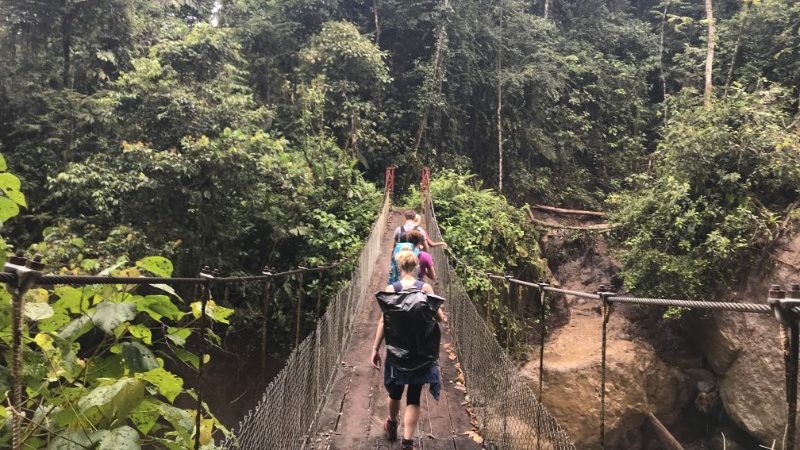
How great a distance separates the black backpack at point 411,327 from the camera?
2.14m

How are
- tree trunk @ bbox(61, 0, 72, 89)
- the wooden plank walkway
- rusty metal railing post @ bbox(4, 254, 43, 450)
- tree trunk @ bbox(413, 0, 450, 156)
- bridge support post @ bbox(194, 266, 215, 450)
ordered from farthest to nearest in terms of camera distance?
tree trunk @ bbox(413, 0, 450, 156)
tree trunk @ bbox(61, 0, 72, 89)
the wooden plank walkway
bridge support post @ bbox(194, 266, 215, 450)
rusty metal railing post @ bbox(4, 254, 43, 450)

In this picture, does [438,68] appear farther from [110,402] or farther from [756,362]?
[110,402]

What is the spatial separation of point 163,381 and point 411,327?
1.30 metres

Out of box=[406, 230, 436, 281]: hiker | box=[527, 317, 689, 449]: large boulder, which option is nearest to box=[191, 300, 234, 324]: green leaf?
box=[406, 230, 436, 281]: hiker

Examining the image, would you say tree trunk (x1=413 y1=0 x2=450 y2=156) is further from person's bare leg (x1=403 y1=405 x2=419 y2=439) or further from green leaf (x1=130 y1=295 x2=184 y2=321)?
green leaf (x1=130 y1=295 x2=184 y2=321)

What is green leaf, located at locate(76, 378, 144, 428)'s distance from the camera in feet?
2.62

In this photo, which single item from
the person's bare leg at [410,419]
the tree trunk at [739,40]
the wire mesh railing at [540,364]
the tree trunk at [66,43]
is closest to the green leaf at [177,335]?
the wire mesh railing at [540,364]

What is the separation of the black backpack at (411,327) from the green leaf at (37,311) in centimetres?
139

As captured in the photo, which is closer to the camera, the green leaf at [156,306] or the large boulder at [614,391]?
the green leaf at [156,306]

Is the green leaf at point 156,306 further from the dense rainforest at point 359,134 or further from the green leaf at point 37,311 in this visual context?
the green leaf at point 37,311

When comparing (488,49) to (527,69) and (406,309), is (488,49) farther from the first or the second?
(406,309)

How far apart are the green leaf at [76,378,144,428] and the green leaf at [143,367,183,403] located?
101 mm

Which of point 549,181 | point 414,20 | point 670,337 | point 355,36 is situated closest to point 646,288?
point 670,337

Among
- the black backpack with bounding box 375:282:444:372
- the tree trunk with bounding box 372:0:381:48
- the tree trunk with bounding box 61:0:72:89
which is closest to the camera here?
the black backpack with bounding box 375:282:444:372
